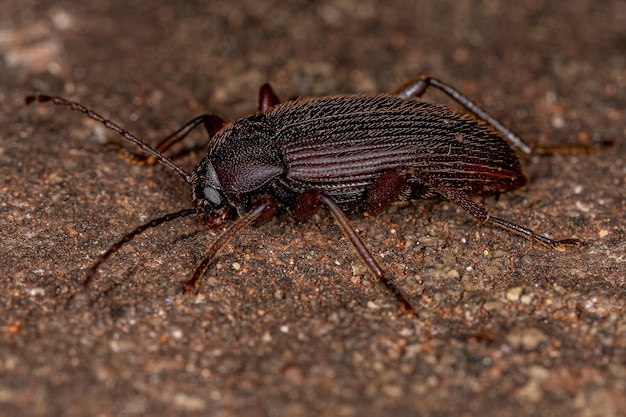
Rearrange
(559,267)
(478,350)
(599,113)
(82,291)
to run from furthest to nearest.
A: (599,113) < (559,267) < (82,291) < (478,350)

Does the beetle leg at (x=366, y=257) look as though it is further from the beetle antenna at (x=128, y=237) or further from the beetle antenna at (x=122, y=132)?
the beetle antenna at (x=122, y=132)

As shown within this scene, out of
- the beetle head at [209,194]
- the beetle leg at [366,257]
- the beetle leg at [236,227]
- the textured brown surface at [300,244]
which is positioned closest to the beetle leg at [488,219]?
the textured brown surface at [300,244]

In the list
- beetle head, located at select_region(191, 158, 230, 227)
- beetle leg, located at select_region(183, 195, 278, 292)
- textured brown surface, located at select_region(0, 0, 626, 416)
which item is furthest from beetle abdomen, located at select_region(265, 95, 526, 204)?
beetle head, located at select_region(191, 158, 230, 227)

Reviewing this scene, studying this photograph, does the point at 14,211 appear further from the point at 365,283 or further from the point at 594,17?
the point at 594,17

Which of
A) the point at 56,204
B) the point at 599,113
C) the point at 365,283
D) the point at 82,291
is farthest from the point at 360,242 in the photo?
the point at 599,113

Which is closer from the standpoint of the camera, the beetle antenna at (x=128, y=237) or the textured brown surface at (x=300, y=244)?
the textured brown surface at (x=300, y=244)

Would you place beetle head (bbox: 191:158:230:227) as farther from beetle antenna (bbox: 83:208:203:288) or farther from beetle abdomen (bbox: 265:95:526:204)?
beetle abdomen (bbox: 265:95:526:204)
